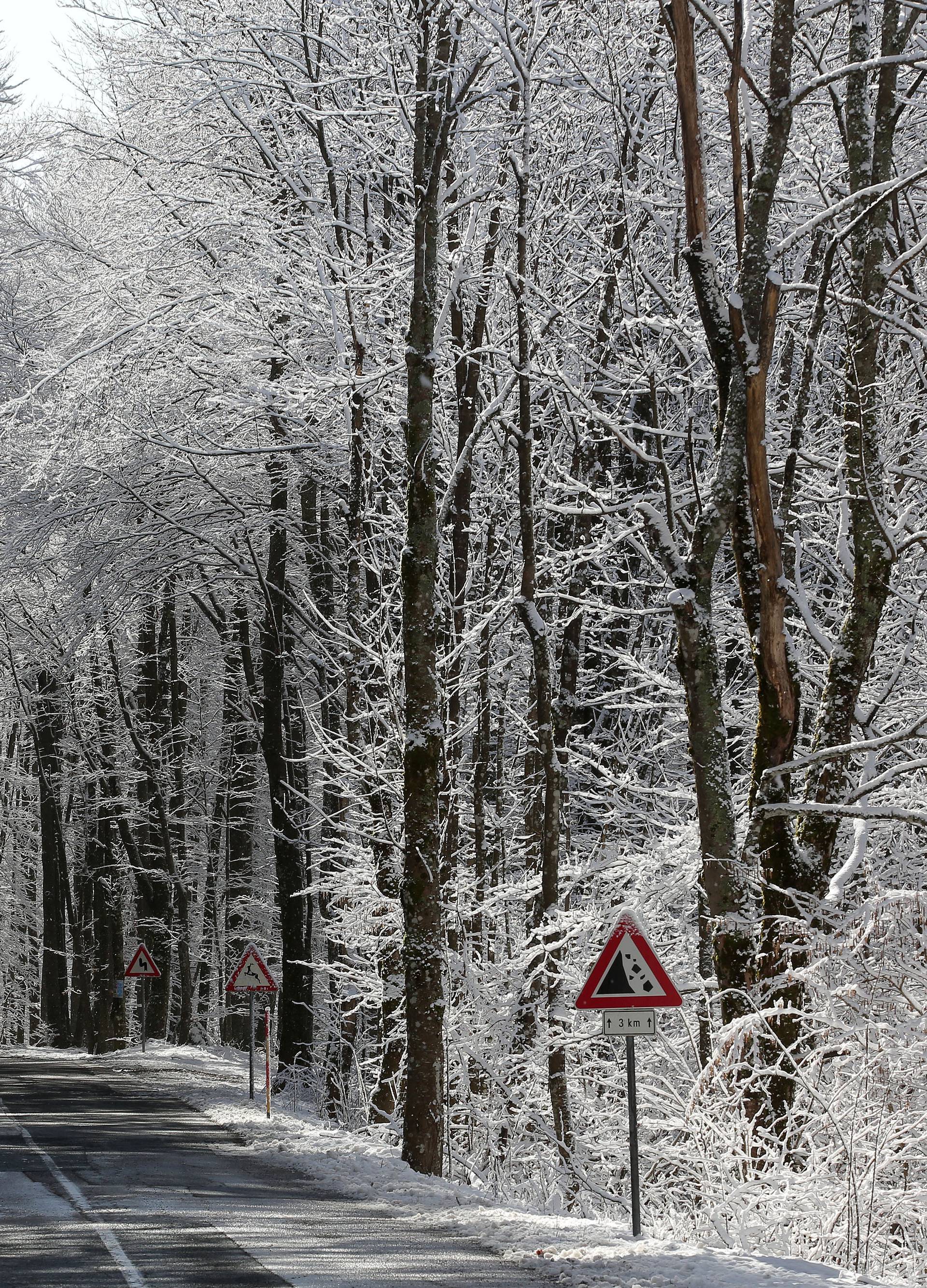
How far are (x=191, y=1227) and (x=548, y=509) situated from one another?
7.23m

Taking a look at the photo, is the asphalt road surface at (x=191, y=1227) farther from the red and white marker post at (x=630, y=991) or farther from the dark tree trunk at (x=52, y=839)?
the dark tree trunk at (x=52, y=839)

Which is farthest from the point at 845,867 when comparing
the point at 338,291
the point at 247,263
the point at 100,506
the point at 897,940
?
the point at 100,506

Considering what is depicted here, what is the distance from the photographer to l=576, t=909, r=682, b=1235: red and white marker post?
8758 mm

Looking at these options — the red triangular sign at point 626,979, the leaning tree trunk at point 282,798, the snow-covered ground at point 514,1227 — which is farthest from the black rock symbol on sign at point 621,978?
the leaning tree trunk at point 282,798

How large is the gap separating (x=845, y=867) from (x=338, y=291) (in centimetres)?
1102

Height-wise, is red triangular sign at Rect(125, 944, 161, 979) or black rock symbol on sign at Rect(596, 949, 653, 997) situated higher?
black rock symbol on sign at Rect(596, 949, 653, 997)

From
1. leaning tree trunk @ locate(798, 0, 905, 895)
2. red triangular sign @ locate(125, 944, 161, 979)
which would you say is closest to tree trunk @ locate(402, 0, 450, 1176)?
leaning tree trunk @ locate(798, 0, 905, 895)

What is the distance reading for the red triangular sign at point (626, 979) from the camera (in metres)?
8.77

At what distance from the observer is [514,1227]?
9680 millimetres

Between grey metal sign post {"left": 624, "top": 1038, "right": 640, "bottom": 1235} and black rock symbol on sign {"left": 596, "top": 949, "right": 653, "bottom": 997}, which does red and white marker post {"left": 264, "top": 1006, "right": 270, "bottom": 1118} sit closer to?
grey metal sign post {"left": 624, "top": 1038, "right": 640, "bottom": 1235}

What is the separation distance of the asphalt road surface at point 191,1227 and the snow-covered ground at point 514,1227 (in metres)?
0.24

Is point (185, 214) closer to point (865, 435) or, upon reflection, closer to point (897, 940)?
point (865, 435)

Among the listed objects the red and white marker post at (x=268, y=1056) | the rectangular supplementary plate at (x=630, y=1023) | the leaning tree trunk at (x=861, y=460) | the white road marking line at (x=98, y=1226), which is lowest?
the white road marking line at (x=98, y=1226)

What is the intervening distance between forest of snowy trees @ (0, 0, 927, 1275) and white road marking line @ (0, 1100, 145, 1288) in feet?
9.20
